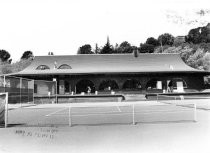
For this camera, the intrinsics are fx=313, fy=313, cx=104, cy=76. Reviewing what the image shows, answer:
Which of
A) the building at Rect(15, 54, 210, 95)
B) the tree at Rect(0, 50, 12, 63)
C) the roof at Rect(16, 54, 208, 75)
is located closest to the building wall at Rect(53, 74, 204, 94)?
the building at Rect(15, 54, 210, 95)

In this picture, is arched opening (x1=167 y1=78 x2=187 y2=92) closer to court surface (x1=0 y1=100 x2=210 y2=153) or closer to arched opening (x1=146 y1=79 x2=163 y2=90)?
arched opening (x1=146 y1=79 x2=163 y2=90)

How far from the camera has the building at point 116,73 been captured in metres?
41.8

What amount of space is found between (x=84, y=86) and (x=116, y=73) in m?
6.24

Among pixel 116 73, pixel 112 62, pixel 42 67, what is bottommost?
pixel 116 73

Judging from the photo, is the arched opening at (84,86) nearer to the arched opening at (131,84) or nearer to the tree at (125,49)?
the arched opening at (131,84)

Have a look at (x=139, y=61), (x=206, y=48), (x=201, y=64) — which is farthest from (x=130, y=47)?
(x=139, y=61)

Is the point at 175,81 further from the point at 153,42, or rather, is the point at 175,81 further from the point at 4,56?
the point at 4,56

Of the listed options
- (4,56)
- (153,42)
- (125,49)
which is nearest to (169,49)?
(125,49)

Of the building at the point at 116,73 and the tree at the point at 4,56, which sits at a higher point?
the tree at the point at 4,56

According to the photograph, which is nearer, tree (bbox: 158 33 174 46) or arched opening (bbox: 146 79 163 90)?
arched opening (bbox: 146 79 163 90)

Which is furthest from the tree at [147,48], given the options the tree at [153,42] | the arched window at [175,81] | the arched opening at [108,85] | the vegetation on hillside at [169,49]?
the arched window at [175,81]

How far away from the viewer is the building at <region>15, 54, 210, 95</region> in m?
41.8

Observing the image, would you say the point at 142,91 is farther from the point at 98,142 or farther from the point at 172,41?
the point at 172,41

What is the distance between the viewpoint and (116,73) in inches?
1615
